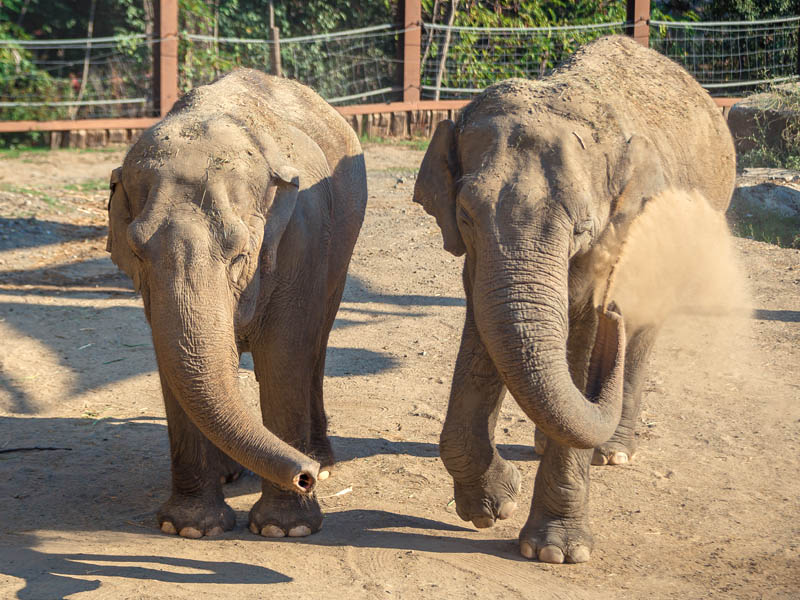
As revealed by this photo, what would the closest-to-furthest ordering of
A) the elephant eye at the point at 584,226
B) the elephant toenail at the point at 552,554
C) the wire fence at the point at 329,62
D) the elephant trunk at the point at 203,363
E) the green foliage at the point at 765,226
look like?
the elephant trunk at the point at 203,363
the elephant eye at the point at 584,226
the elephant toenail at the point at 552,554
the green foliage at the point at 765,226
the wire fence at the point at 329,62

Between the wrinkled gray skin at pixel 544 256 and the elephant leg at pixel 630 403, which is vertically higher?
the wrinkled gray skin at pixel 544 256

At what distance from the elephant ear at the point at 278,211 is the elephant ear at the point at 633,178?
1.32m

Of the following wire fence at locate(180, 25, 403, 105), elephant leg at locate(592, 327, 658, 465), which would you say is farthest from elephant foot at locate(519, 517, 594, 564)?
wire fence at locate(180, 25, 403, 105)

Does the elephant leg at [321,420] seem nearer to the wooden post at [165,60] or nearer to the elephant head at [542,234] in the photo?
the elephant head at [542,234]

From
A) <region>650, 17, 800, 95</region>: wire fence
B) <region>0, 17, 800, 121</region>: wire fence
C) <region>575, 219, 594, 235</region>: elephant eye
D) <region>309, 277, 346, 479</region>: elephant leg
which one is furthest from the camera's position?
<region>650, 17, 800, 95</region>: wire fence

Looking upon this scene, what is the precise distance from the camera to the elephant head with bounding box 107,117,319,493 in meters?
3.84

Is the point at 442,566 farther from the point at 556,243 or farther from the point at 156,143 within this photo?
the point at 156,143

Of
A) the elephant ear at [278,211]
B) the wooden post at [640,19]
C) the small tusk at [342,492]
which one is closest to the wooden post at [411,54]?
the wooden post at [640,19]

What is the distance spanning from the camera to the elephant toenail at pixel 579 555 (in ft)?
14.3

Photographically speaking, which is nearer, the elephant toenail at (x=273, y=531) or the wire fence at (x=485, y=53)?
the elephant toenail at (x=273, y=531)

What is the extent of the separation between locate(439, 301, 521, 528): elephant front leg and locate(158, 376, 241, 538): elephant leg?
1.05 metres

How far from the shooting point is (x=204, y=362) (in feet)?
12.6

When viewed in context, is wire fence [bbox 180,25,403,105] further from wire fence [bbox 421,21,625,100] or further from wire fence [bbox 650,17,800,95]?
wire fence [bbox 650,17,800,95]

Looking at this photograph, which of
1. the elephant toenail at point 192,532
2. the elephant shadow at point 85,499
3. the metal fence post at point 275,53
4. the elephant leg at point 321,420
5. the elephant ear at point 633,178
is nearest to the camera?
the elephant shadow at point 85,499
